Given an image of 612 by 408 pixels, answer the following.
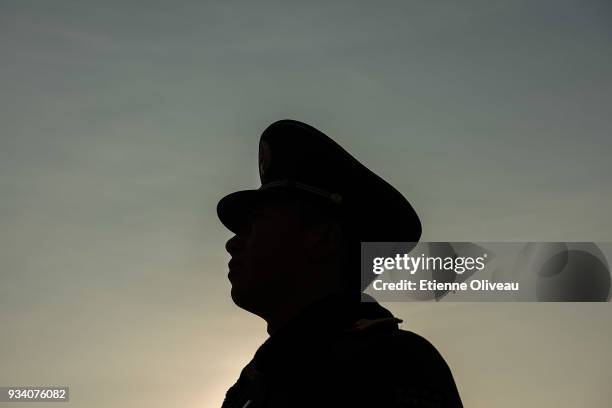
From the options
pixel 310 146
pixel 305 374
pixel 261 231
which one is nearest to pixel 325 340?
pixel 305 374

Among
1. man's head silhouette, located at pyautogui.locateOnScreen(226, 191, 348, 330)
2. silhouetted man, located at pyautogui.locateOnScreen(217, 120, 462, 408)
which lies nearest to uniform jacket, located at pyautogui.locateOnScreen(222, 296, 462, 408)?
silhouetted man, located at pyautogui.locateOnScreen(217, 120, 462, 408)

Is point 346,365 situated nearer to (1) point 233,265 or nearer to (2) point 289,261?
(2) point 289,261

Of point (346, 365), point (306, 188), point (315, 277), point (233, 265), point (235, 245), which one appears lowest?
point (346, 365)

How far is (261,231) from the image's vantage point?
13.5 feet

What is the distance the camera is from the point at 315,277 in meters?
4.02

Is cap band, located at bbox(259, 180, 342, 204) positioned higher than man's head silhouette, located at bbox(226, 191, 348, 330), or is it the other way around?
cap band, located at bbox(259, 180, 342, 204)

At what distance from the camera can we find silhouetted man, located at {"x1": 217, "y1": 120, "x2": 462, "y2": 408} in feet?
11.1

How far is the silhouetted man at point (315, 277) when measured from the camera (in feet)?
11.1

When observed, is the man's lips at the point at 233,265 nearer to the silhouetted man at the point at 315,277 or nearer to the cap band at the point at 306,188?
the silhouetted man at the point at 315,277

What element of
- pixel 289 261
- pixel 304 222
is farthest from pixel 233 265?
pixel 304 222

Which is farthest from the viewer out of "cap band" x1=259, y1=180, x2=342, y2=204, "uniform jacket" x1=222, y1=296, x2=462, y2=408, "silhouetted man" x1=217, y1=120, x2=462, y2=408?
"cap band" x1=259, y1=180, x2=342, y2=204

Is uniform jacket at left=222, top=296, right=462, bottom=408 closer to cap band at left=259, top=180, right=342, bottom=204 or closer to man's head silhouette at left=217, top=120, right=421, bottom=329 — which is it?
man's head silhouette at left=217, top=120, right=421, bottom=329

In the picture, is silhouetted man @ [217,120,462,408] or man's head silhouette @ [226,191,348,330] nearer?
silhouetted man @ [217,120,462,408]

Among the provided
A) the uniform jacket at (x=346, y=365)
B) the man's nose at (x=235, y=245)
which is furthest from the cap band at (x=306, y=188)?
the uniform jacket at (x=346, y=365)
